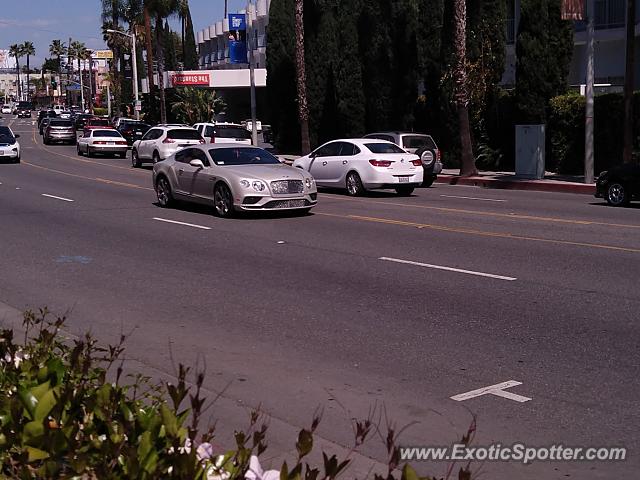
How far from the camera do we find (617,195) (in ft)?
68.0

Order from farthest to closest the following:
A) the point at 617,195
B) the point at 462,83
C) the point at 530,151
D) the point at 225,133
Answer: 1. the point at 225,133
2. the point at 462,83
3. the point at 530,151
4. the point at 617,195

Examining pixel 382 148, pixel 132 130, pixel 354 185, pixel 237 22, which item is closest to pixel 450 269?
pixel 354 185

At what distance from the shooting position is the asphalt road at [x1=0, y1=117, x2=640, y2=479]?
6.16 m

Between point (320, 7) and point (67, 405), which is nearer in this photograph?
point (67, 405)

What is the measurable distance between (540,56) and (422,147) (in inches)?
248

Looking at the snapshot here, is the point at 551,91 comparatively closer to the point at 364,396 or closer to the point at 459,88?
the point at 459,88

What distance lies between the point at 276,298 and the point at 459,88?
21377mm

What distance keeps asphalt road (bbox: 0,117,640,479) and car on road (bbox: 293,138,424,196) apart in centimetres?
430

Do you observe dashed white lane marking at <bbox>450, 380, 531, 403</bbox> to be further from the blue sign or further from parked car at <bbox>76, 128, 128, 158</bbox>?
the blue sign

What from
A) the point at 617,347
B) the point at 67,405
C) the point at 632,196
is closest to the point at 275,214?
the point at 632,196

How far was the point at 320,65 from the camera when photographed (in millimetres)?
43375

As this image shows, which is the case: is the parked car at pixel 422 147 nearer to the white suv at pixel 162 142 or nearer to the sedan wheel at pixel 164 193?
the sedan wheel at pixel 164 193

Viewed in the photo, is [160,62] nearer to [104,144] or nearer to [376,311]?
[104,144]

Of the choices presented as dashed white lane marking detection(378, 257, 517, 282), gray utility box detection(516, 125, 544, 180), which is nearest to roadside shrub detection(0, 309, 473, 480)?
dashed white lane marking detection(378, 257, 517, 282)
